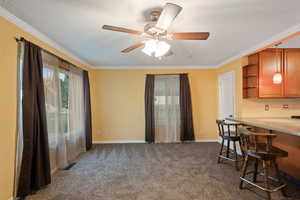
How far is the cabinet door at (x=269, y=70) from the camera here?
138 inches

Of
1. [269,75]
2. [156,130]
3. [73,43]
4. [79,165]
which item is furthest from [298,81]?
[79,165]

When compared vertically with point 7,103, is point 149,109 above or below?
below

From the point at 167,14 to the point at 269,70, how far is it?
3.13 meters

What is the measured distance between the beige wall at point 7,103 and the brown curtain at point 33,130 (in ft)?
0.36

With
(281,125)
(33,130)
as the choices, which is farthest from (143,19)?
(281,125)

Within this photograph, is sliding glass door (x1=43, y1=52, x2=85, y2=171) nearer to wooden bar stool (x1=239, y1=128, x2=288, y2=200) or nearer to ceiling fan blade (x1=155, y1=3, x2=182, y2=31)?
ceiling fan blade (x1=155, y1=3, x2=182, y2=31)

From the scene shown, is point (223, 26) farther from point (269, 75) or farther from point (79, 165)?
point (79, 165)

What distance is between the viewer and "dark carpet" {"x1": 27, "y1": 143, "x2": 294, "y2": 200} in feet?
7.43

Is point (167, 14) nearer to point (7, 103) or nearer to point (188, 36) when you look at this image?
point (188, 36)

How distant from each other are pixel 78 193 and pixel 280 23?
12.5ft

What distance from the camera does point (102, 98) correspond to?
505 centimetres

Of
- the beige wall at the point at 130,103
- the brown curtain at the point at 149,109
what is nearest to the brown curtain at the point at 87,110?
the beige wall at the point at 130,103

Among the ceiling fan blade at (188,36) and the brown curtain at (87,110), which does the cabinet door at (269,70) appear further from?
the brown curtain at (87,110)

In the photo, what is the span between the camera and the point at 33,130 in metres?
2.29
